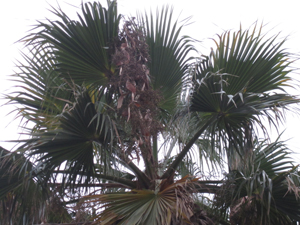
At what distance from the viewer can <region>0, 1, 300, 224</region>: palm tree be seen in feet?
9.34

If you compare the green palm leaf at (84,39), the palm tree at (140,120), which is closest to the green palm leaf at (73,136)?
the palm tree at (140,120)

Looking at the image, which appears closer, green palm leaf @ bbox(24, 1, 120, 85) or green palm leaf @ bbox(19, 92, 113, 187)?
green palm leaf @ bbox(19, 92, 113, 187)

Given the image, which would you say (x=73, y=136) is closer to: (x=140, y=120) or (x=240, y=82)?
(x=140, y=120)

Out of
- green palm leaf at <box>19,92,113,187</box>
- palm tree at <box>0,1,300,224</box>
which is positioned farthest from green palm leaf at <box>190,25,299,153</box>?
green palm leaf at <box>19,92,113,187</box>

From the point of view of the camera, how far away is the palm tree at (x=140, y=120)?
112 inches

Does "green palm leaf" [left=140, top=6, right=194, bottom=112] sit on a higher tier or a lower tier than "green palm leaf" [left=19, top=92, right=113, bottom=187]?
higher

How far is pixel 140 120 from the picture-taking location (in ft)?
9.39

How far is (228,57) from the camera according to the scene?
344 centimetres

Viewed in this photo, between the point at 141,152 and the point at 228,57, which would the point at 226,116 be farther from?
the point at 141,152

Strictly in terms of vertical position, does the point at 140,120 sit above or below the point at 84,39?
below

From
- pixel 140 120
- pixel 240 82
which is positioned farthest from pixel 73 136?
pixel 240 82

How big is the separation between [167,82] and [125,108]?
3.28ft

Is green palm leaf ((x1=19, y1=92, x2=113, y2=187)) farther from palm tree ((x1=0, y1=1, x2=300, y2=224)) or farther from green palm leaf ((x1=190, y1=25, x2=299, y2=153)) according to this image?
green palm leaf ((x1=190, y1=25, x2=299, y2=153))

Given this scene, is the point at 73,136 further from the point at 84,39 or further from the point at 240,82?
the point at 240,82
